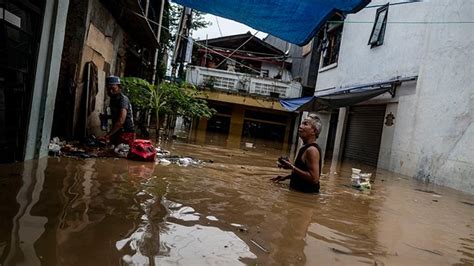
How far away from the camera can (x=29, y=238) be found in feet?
8.11

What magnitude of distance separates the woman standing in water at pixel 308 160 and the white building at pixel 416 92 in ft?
13.5

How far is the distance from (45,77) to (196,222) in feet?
10.3

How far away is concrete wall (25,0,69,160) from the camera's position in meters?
5.00

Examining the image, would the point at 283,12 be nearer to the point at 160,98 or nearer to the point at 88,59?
the point at 88,59

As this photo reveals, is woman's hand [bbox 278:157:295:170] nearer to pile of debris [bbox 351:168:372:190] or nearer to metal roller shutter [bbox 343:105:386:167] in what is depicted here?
pile of debris [bbox 351:168:372:190]

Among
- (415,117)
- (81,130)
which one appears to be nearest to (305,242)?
(81,130)

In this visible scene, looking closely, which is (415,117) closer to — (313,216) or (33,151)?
A: (313,216)

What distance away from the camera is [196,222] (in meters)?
3.35

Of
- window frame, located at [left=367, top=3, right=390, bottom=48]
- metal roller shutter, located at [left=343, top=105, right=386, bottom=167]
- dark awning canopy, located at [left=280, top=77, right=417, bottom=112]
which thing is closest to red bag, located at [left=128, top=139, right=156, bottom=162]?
dark awning canopy, located at [left=280, top=77, right=417, bottom=112]

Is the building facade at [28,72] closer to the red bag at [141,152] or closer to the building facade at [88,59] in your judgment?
the red bag at [141,152]

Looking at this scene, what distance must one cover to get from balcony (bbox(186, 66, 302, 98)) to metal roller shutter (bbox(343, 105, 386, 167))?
9.02m

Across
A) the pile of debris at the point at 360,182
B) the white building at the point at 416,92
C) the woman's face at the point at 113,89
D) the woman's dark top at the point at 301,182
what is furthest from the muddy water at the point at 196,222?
the white building at the point at 416,92

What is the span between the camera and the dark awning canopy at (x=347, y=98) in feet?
37.4

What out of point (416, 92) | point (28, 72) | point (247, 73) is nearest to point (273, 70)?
point (247, 73)
